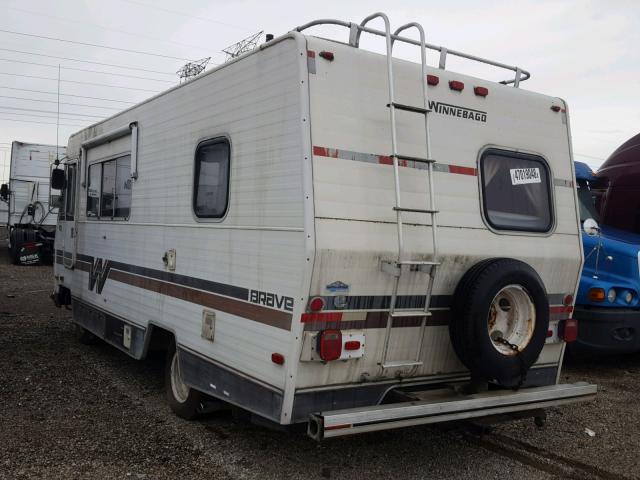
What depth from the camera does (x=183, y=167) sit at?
16.9 feet

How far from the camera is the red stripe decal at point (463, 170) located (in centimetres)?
444

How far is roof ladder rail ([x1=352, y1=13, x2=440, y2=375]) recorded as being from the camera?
3.97 m

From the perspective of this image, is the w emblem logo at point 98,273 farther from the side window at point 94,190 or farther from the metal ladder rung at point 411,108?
the metal ladder rung at point 411,108

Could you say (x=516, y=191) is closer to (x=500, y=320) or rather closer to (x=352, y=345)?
(x=500, y=320)

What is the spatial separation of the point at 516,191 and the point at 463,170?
635 mm

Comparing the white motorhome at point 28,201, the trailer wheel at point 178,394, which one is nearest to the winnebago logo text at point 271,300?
the trailer wheel at point 178,394

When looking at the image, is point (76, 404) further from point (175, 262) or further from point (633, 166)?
point (633, 166)

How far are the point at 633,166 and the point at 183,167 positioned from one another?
279 inches

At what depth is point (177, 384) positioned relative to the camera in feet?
17.7

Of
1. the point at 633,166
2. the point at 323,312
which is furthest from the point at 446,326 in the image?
the point at 633,166

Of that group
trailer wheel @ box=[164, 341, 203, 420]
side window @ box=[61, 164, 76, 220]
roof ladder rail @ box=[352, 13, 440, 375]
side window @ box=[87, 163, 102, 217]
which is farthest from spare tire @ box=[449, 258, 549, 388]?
side window @ box=[61, 164, 76, 220]

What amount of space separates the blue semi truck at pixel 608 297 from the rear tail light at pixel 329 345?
14.0 feet

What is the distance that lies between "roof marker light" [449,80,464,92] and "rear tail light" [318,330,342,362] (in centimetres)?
201

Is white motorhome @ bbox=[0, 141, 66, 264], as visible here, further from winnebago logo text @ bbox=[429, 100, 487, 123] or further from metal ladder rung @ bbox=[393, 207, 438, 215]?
metal ladder rung @ bbox=[393, 207, 438, 215]
